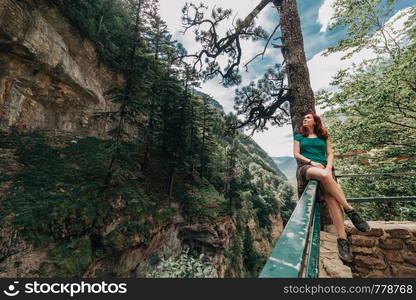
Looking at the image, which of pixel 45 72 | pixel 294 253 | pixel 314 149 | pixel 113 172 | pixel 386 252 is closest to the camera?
pixel 294 253

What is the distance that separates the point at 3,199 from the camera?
6.27 m

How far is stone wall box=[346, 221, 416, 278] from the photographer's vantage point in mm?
2974

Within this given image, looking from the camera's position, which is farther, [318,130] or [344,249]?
[318,130]

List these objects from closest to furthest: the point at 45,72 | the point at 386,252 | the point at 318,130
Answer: the point at 318,130, the point at 386,252, the point at 45,72

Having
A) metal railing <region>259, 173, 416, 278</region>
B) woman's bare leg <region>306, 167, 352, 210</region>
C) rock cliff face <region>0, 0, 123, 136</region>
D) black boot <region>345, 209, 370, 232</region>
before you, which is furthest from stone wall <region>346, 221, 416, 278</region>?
rock cliff face <region>0, 0, 123, 136</region>

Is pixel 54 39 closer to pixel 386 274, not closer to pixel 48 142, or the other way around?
pixel 48 142

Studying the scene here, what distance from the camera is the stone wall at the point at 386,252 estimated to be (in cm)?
297

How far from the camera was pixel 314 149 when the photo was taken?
2.83 m

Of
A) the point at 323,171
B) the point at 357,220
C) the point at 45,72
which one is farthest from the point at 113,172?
the point at 357,220

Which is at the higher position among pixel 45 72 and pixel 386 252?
pixel 45 72

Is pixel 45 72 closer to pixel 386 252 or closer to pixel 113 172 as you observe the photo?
pixel 113 172

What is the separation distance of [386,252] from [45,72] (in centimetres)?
1591

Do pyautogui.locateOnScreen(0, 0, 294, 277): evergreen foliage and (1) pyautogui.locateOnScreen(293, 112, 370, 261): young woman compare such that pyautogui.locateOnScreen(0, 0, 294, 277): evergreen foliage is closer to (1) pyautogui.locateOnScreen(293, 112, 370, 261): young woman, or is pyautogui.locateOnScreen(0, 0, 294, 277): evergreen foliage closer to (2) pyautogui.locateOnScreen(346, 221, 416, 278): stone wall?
(1) pyautogui.locateOnScreen(293, 112, 370, 261): young woman

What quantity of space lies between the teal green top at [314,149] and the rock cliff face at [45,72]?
41.5 feet
